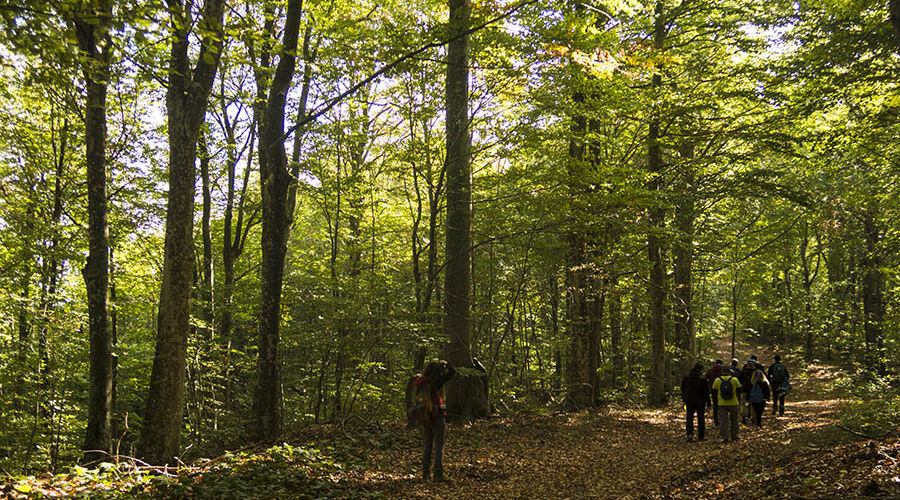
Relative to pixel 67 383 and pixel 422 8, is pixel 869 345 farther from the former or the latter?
pixel 67 383

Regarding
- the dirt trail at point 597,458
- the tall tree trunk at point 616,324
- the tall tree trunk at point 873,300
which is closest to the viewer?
the dirt trail at point 597,458

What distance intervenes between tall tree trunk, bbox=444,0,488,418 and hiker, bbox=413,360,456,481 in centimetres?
369

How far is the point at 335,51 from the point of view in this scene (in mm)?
11688

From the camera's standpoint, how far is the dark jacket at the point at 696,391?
11.0m

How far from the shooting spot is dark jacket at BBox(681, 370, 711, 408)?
10953 millimetres

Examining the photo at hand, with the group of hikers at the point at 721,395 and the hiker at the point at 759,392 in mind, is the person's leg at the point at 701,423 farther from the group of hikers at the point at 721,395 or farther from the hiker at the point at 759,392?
the hiker at the point at 759,392

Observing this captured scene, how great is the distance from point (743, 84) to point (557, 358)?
14110 millimetres

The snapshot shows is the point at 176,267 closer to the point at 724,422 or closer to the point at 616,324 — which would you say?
the point at 724,422

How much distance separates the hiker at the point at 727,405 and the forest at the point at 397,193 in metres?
1.11

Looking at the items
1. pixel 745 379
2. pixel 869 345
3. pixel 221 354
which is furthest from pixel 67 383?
pixel 869 345

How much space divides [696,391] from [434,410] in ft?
20.4

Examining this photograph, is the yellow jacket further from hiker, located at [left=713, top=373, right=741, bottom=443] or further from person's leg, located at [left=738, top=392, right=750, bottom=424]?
person's leg, located at [left=738, top=392, right=750, bottom=424]

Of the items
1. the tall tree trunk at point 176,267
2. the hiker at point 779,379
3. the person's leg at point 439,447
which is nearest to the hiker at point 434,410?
the person's leg at point 439,447

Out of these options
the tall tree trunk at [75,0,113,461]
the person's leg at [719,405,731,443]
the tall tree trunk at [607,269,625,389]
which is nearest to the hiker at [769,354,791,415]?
the tall tree trunk at [607,269,625,389]
